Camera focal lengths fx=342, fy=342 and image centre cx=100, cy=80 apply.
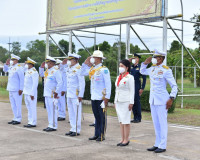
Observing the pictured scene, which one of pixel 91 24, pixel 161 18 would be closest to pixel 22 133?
pixel 161 18

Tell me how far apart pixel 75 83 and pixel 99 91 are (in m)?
0.94

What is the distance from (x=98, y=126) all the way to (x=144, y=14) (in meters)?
5.33

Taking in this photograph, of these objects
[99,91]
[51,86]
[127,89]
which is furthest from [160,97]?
[51,86]

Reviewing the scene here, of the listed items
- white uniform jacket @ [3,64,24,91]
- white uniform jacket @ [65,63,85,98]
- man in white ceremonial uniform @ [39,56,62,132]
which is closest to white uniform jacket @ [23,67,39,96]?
white uniform jacket @ [3,64,24,91]

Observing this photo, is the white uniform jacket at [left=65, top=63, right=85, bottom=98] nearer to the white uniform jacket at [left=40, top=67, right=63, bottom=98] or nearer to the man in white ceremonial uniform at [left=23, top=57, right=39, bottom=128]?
the white uniform jacket at [left=40, top=67, right=63, bottom=98]

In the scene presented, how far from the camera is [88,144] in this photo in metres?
6.54

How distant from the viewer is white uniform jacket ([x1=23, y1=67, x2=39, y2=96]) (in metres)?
8.52

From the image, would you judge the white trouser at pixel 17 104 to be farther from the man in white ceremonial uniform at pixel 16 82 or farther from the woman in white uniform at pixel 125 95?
the woman in white uniform at pixel 125 95

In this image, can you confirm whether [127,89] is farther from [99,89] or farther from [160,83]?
[99,89]

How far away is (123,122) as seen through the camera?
6.29m

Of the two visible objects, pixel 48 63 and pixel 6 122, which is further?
pixel 6 122

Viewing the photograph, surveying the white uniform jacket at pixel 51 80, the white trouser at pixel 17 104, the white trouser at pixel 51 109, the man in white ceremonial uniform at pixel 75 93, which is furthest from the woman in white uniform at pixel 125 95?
the white trouser at pixel 17 104

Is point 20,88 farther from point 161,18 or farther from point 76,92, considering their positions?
point 161,18

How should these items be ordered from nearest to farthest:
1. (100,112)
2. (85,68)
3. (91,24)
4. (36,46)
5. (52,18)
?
1. (100,112)
2. (85,68)
3. (91,24)
4. (52,18)
5. (36,46)
